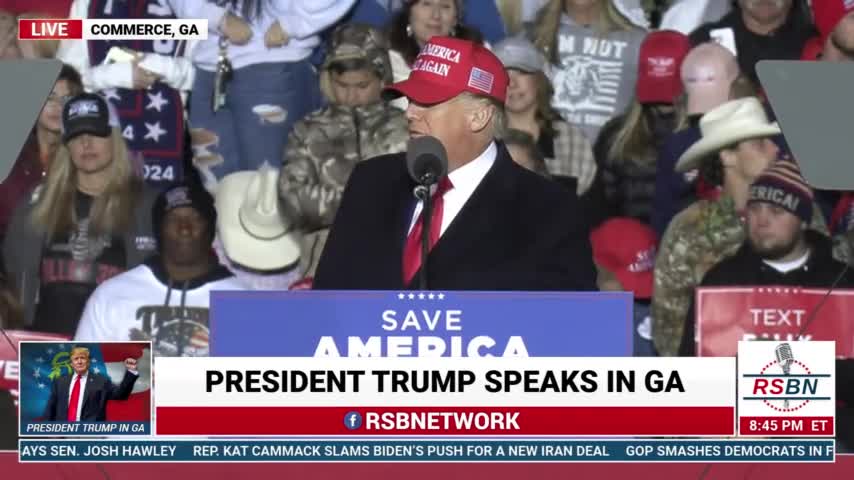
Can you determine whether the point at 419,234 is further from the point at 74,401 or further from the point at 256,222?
the point at 74,401

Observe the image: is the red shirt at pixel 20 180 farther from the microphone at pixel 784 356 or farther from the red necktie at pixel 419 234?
the microphone at pixel 784 356

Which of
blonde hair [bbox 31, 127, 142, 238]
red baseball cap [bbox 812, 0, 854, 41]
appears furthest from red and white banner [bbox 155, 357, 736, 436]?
red baseball cap [bbox 812, 0, 854, 41]

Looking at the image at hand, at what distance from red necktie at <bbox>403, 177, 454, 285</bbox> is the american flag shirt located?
86cm

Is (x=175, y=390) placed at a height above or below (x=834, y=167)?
below

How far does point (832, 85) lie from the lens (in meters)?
5.04

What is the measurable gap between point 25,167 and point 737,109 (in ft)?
6.92

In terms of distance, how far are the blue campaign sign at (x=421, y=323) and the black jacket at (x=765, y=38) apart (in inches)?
39.5

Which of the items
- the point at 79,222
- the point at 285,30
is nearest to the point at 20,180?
the point at 79,222

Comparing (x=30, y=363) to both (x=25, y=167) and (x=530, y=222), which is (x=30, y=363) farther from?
(x=530, y=222)

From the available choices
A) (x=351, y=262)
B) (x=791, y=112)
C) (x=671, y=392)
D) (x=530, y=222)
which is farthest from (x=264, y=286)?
(x=791, y=112)

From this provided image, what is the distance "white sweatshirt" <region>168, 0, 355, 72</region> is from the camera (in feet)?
17.3

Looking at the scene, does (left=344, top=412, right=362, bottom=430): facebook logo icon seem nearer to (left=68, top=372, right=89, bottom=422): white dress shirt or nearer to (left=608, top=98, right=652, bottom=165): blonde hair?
(left=68, top=372, right=89, bottom=422): white dress shirt

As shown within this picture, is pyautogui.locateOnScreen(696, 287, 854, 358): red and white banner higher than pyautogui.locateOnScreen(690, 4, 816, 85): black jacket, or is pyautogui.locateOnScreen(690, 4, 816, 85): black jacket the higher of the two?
pyautogui.locateOnScreen(690, 4, 816, 85): black jacket

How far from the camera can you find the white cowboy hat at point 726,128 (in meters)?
5.21
